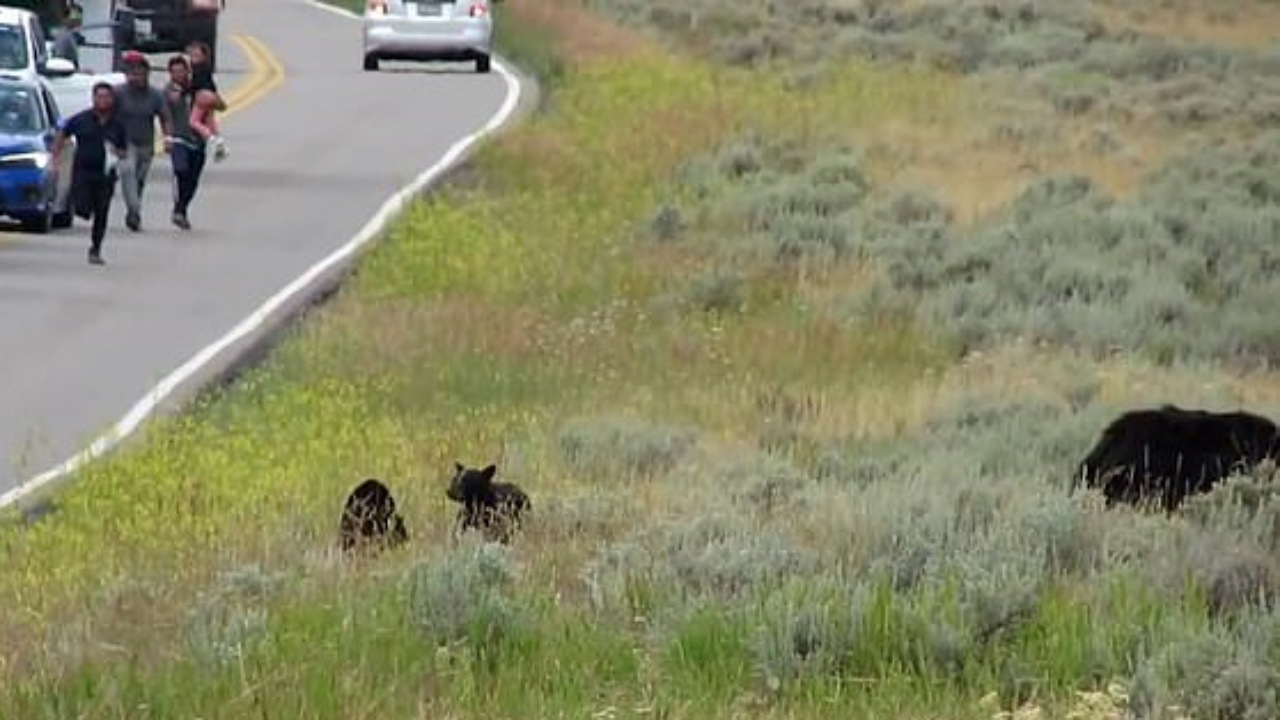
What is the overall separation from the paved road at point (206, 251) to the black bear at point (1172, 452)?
500cm

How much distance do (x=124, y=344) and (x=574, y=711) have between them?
35.9ft

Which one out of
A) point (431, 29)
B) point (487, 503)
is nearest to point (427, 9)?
point (431, 29)

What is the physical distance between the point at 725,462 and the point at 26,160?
1277 cm

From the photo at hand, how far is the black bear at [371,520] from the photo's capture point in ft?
35.2

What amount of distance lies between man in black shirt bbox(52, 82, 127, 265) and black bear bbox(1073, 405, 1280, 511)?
12489 millimetres

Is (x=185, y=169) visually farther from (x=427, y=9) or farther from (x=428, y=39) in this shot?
(x=428, y=39)

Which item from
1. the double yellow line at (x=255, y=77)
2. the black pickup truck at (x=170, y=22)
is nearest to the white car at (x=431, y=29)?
the double yellow line at (x=255, y=77)

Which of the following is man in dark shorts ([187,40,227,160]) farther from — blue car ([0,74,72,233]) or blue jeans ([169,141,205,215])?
blue car ([0,74,72,233])

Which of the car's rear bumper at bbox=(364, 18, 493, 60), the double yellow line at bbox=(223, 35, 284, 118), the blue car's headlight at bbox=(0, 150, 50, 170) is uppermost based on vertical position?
the blue car's headlight at bbox=(0, 150, 50, 170)

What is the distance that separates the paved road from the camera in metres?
16.4

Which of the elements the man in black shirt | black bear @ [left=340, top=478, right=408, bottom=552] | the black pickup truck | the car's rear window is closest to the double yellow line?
the black pickup truck

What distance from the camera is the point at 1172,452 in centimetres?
1186

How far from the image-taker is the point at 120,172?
25031 mm

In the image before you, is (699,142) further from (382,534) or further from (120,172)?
(382,534)
